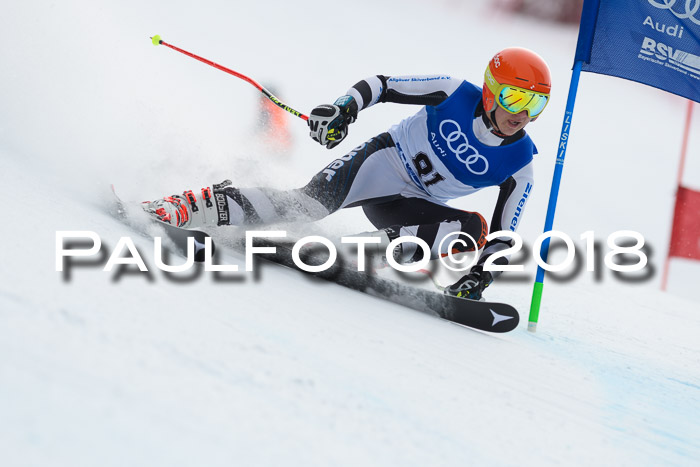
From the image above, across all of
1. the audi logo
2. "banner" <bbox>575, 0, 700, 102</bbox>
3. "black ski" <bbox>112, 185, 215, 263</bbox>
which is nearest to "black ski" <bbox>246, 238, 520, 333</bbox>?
"black ski" <bbox>112, 185, 215, 263</bbox>

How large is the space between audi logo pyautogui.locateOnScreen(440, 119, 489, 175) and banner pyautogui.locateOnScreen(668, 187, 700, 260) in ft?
17.1

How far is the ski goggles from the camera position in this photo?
2.70 meters

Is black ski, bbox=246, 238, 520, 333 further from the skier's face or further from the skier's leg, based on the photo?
the skier's face

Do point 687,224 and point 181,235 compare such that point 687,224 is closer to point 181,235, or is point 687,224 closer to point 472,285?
point 472,285

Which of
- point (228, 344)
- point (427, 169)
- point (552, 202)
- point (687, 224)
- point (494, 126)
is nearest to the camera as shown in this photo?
point (228, 344)

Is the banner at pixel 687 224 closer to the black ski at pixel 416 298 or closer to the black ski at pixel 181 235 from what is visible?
the black ski at pixel 416 298

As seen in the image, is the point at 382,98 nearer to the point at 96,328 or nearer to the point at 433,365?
the point at 433,365

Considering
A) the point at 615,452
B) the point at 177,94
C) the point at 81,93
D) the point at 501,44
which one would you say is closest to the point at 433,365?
the point at 615,452

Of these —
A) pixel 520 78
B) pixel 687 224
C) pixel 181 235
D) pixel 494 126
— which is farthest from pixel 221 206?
pixel 687 224

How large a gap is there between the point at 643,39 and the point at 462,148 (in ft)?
4.32

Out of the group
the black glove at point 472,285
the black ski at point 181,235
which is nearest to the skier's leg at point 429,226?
the black glove at point 472,285

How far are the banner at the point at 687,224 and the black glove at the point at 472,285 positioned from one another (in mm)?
5243

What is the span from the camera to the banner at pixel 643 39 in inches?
131

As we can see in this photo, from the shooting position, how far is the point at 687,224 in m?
7.10
